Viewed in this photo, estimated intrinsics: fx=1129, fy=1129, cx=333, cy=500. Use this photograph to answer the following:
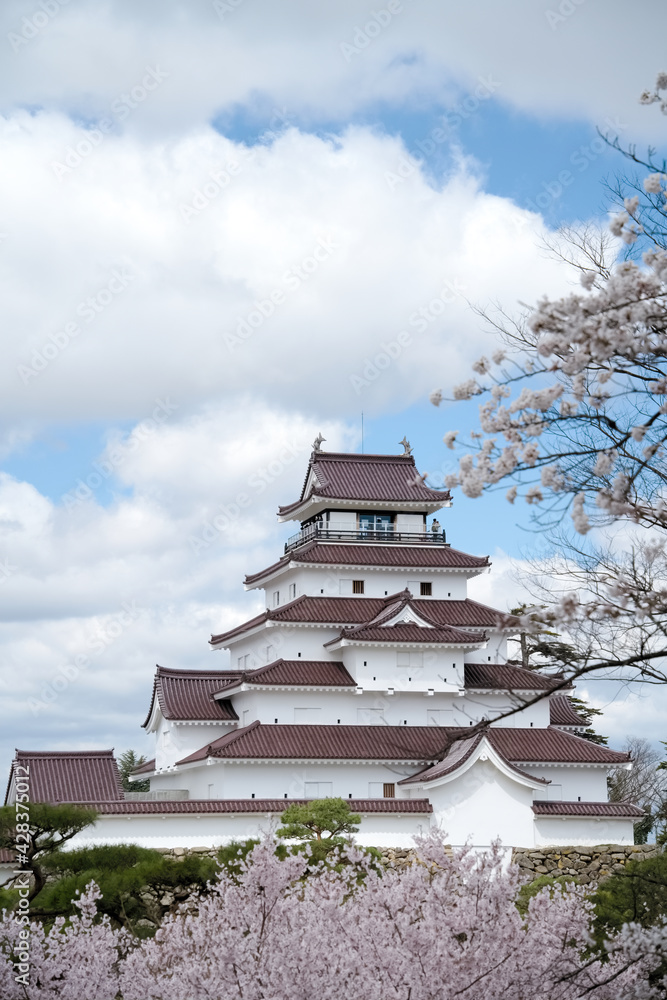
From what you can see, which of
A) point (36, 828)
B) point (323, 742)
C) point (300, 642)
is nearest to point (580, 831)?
point (323, 742)

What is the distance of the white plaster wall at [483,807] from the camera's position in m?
33.4

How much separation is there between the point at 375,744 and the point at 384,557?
7142 mm

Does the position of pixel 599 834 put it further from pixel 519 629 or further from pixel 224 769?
pixel 519 629

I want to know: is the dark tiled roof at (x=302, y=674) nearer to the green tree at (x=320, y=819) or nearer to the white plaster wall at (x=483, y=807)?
the white plaster wall at (x=483, y=807)

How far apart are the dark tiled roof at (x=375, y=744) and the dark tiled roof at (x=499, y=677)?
149 centimetres

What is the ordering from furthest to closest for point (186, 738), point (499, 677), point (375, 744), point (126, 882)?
point (186, 738)
point (499, 677)
point (375, 744)
point (126, 882)

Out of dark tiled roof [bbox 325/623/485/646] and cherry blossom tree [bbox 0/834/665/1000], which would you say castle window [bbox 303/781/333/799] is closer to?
dark tiled roof [bbox 325/623/485/646]

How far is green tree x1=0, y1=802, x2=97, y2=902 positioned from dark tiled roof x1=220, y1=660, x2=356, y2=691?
9.94m

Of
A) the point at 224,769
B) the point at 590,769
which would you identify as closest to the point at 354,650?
the point at 224,769

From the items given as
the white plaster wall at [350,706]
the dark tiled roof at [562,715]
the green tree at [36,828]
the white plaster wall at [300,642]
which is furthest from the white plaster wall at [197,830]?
the dark tiled roof at [562,715]

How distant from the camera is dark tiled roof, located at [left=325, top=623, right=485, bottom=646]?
119 ft

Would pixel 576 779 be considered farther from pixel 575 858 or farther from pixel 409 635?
pixel 409 635

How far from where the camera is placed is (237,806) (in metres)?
32.4

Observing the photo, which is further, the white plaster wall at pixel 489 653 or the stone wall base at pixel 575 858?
the white plaster wall at pixel 489 653
